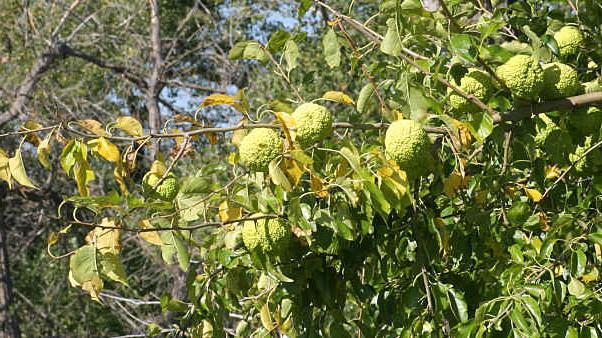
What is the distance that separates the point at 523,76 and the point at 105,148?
73 cm

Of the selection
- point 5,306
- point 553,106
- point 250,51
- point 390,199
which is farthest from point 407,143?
point 5,306

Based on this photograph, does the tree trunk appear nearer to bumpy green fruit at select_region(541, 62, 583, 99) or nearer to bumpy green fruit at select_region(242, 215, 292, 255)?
bumpy green fruit at select_region(242, 215, 292, 255)

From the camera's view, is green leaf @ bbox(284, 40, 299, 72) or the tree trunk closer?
green leaf @ bbox(284, 40, 299, 72)

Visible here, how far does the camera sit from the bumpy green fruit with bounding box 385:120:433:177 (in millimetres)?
1366

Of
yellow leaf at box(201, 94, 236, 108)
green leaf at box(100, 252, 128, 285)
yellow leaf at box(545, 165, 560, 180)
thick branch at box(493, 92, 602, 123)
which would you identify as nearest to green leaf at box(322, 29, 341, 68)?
yellow leaf at box(201, 94, 236, 108)

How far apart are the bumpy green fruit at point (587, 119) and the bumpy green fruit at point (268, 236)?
586 millimetres

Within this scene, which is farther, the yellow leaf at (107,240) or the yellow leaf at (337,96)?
the yellow leaf at (337,96)

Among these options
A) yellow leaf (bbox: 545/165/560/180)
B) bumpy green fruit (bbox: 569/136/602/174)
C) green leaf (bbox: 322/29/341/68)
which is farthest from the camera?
yellow leaf (bbox: 545/165/560/180)

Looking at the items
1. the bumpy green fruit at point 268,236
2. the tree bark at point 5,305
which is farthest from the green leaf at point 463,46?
the tree bark at point 5,305

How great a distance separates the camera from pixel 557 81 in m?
1.49

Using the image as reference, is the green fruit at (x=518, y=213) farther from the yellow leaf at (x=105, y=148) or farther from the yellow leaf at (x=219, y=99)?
the yellow leaf at (x=105, y=148)

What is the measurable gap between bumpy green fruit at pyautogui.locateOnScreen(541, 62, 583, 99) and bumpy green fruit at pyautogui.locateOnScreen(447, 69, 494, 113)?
0.33 feet

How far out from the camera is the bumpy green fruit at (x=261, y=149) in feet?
4.42

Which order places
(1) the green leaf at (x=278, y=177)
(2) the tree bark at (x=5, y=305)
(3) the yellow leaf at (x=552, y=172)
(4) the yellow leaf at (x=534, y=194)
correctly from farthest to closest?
1. (2) the tree bark at (x=5, y=305)
2. (3) the yellow leaf at (x=552, y=172)
3. (4) the yellow leaf at (x=534, y=194)
4. (1) the green leaf at (x=278, y=177)
